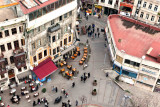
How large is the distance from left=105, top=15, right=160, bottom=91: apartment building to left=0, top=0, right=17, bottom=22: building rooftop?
26915mm

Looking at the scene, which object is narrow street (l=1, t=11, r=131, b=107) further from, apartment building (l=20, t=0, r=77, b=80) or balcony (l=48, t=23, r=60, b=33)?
balcony (l=48, t=23, r=60, b=33)

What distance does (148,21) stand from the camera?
77938 millimetres

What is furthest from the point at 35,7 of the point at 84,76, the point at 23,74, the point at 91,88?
the point at 91,88

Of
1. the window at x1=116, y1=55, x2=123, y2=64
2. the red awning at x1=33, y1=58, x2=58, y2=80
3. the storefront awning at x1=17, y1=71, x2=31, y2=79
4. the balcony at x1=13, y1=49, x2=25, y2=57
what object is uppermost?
the balcony at x1=13, y1=49, x2=25, y2=57

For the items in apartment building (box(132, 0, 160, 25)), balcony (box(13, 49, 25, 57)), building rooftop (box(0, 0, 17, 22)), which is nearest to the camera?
building rooftop (box(0, 0, 17, 22))

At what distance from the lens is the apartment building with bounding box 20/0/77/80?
55094mm

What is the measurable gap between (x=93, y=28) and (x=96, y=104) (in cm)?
3075

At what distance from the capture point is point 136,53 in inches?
2445

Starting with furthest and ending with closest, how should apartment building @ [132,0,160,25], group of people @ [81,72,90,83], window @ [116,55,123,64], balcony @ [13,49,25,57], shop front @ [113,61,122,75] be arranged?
apartment building @ [132,0,160,25] < group of people @ [81,72,90,83] < shop front @ [113,61,122,75] < window @ [116,55,123,64] < balcony @ [13,49,25,57]

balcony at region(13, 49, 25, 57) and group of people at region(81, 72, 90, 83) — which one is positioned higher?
balcony at region(13, 49, 25, 57)

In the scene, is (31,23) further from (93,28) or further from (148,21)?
(148,21)

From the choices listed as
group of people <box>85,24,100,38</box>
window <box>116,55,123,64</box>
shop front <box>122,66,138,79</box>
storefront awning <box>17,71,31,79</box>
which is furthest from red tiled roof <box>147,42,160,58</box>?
storefront awning <box>17,71,31,79</box>

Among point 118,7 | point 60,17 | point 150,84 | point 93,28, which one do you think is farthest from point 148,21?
point 60,17

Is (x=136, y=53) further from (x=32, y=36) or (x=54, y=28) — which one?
(x=32, y=36)
